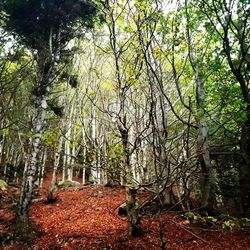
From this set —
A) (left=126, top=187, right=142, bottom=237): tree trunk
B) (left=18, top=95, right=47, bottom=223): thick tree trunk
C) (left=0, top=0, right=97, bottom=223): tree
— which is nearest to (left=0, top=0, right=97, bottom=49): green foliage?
(left=0, top=0, right=97, bottom=223): tree

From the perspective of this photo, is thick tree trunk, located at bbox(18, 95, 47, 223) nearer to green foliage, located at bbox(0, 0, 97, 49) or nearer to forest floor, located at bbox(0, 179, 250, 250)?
forest floor, located at bbox(0, 179, 250, 250)

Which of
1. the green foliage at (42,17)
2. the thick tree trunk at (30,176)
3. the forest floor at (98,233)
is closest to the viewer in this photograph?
the forest floor at (98,233)

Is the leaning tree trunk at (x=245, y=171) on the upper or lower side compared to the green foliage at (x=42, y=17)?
lower

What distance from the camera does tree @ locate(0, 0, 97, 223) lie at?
7996mm

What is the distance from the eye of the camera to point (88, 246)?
17.4 feet

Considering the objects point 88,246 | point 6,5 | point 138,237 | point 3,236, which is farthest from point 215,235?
point 6,5

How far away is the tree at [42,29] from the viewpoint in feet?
26.2

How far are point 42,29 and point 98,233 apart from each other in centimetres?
728

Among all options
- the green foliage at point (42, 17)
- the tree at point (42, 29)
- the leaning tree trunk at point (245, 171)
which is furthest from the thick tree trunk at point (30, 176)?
the leaning tree trunk at point (245, 171)

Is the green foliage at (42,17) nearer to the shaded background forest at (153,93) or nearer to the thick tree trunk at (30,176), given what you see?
the shaded background forest at (153,93)

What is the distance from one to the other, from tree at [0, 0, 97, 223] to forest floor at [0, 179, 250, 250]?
5.26 feet

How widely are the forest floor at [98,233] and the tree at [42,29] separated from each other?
1.60m

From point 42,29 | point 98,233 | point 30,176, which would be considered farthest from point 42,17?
point 98,233

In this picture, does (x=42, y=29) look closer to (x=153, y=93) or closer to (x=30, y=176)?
(x=30, y=176)
